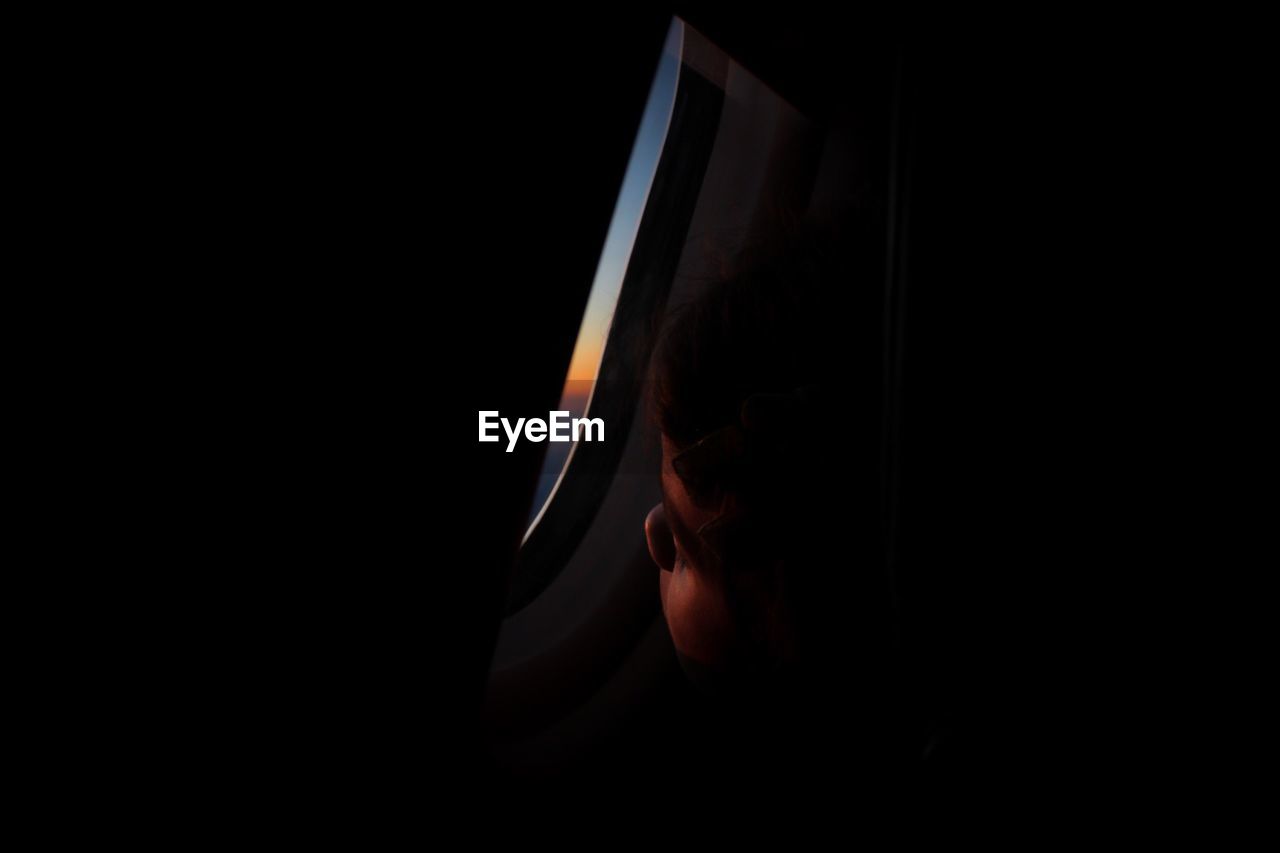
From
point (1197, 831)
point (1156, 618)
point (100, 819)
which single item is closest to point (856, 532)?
point (1156, 618)

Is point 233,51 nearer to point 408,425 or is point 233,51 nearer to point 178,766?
point 408,425

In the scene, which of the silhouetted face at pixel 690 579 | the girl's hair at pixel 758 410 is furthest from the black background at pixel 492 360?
the silhouetted face at pixel 690 579

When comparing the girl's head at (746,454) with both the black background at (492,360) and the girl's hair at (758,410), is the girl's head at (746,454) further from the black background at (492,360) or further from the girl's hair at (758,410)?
the black background at (492,360)

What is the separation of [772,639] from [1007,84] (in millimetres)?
645

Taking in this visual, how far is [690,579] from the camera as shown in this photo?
3.15 feet

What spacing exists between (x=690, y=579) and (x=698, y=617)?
0.05 meters

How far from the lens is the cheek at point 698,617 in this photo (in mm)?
928

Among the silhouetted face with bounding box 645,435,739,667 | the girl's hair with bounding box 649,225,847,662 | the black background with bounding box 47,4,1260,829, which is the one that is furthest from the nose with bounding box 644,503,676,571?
the black background with bounding box 47,4,1260,829

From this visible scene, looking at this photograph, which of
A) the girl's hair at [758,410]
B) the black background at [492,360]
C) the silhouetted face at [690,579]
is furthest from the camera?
the silhouetted face at [690,579]

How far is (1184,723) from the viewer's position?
66 centimetres

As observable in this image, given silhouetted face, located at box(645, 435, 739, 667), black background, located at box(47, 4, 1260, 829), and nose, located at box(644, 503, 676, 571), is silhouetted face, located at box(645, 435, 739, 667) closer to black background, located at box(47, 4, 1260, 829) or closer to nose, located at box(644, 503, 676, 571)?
nose, located at box(644, 503, 676, 571)

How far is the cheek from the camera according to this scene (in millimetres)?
928

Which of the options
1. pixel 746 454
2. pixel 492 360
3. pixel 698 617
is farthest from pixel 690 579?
pixel 492 360

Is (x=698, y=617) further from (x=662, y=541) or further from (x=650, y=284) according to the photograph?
(x=650, y=284)
